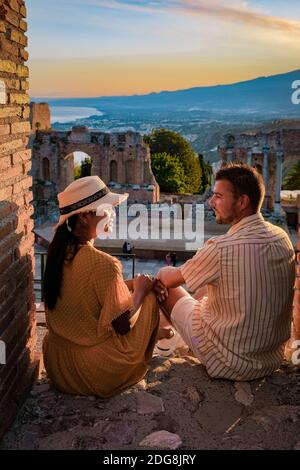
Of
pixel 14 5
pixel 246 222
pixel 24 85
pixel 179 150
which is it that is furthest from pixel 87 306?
pixel 179 150

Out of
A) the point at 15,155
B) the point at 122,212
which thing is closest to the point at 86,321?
the point at 15,155

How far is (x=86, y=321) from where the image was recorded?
4.68 metres

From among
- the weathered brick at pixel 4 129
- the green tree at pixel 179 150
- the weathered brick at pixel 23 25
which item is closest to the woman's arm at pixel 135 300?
the weathered brick at pixel 4 129

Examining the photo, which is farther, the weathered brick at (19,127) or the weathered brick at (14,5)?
the weathered brick at (19,127)

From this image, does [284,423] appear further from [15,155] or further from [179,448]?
[15,155]

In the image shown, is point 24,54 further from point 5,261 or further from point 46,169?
point 46,169

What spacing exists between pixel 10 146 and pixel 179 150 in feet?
177

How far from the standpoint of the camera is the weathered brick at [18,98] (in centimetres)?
446

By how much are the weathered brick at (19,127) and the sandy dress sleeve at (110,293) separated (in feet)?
4.33

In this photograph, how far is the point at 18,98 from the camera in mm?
4668

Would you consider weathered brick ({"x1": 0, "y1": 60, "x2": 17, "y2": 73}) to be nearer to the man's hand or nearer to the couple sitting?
the couple sitting

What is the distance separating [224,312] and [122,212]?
25.8 meters

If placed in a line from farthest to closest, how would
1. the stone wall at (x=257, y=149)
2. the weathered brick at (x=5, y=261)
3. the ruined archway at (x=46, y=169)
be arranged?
the ruined archway at (x=46, y=169) < the stone wall at (x=257, y=149) < the weathered brick at (x=5, y=261)

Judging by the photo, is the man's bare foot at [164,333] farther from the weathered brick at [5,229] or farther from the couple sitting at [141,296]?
the weathered brick at [5,229]
